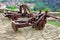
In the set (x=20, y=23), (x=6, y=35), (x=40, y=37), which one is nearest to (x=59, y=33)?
(x=40, y=37)

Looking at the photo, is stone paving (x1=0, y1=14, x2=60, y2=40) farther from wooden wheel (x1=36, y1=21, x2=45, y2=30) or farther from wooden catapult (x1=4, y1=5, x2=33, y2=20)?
wooden catapult (x1=4, y1=5, x2=33, y2=20)

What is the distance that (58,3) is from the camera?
42.8ft

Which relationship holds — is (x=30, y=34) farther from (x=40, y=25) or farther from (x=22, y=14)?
(x=22, y=14)

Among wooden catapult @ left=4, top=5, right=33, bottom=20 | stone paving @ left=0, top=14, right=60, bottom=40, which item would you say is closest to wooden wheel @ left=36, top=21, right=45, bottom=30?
stone paving @ left=0, top=14, right=60, bottom=40

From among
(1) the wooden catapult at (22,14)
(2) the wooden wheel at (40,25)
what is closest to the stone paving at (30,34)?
(2) the wooden wheel at (40,25)

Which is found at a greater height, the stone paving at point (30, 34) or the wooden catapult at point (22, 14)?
the wooden catapult at point (22, 14)

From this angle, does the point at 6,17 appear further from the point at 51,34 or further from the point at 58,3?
the point at 58,3

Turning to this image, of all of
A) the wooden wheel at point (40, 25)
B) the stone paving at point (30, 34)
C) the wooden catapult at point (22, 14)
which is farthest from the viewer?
the wooden catapult at point (22, 14)

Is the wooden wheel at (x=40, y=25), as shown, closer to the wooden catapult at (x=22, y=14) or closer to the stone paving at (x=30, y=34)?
the stone paving at (x=30, y=34)

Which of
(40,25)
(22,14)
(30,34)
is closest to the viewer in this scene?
(30,34)

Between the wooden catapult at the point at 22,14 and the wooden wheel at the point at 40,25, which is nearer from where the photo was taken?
the wooden wheel at the point at 40,25

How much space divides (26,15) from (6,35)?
273 centimetres

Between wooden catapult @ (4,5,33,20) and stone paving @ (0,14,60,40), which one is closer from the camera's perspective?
stone paving @ (0,14,60,40)

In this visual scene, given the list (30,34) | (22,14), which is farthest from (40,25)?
(22,14)
